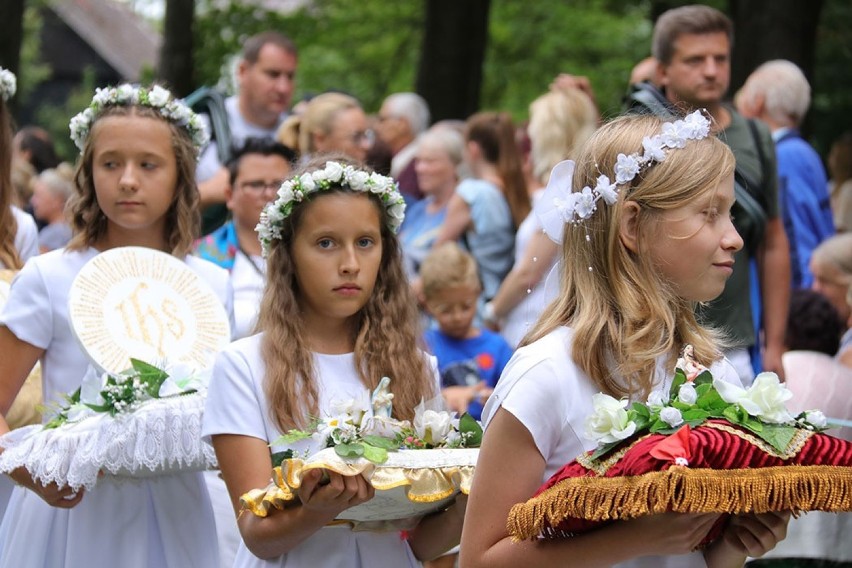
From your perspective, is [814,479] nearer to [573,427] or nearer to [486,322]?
[573,427]

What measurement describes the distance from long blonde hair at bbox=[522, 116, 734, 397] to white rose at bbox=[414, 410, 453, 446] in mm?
538

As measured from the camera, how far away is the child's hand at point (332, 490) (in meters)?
3.52

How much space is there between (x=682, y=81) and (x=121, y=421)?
11.5 ft

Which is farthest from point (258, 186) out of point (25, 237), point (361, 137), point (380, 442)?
point (380, 442)

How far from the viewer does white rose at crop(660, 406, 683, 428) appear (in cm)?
290

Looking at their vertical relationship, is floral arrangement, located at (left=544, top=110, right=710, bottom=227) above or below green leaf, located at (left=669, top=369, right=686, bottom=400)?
above

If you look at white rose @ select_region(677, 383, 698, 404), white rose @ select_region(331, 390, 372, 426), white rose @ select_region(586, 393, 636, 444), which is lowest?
white rose @ select_region(331, 390, 372, 426)

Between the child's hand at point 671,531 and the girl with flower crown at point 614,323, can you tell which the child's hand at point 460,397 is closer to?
the girl with flower crown at point 614,323

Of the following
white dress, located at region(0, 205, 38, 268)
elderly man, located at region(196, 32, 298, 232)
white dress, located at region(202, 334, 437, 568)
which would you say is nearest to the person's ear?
white dress, located at region(202, 334, 437, 568)

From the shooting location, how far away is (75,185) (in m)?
5.48

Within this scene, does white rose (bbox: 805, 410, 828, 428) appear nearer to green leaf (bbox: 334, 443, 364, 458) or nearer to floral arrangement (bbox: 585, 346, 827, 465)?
floral arrangement (bbox: 585, 346, 827, 465)

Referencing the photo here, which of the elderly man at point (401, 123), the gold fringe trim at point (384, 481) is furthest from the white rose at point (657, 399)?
the elderly man at point (401, 123)

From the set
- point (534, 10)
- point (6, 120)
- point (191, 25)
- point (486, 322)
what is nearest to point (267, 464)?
point (6, 120)

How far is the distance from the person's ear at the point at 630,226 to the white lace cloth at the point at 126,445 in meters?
1.68
